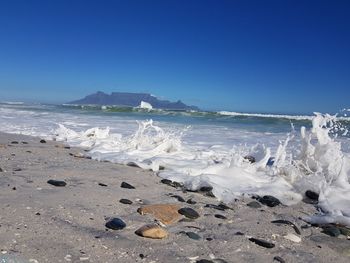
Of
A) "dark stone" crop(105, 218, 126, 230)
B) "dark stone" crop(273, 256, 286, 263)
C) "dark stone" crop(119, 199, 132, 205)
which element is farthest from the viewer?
"dark stone" crop(119, 199, 132, 205)

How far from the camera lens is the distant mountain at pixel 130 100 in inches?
2194

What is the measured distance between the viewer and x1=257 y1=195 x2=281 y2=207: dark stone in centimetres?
412

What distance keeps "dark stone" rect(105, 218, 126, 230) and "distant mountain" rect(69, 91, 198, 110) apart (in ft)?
160

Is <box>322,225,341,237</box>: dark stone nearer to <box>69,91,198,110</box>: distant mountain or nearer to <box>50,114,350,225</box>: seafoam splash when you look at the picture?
<box>50,114,350,225</box>: seafoam splash

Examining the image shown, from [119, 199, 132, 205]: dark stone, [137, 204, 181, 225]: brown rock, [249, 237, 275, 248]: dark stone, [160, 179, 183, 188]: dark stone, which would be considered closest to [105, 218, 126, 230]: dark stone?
[137, 204, 181, 225]: brown rock

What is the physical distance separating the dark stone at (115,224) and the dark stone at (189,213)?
0.61 meters

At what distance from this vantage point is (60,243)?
242cm

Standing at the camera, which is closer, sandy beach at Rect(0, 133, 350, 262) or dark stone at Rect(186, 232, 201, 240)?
sandy beach at Rect(0, 133, 350, 262)

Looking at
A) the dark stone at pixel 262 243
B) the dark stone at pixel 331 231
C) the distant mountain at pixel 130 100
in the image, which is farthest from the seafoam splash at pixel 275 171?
the distant mountain at pixel 130 100

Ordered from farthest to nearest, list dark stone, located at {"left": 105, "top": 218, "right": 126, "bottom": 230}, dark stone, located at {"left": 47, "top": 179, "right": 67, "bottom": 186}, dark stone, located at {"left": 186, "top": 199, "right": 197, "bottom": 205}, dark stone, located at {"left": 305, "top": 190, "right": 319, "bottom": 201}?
1. dark stone, located at {"left": 305, "top": 190, "right": 319, "bottom": 201}
2. dark stone, located at {"left": 47, "top": 179, "right": 67, "bottom": 186}
3. dark stone, located at {"left": 186, "top": 199, "right": 197, "bottom": 205}
4. dark stone, located at {"left": 105, "top": 218, "right": 126, "bottom": 230}

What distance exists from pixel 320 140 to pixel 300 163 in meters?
0.58

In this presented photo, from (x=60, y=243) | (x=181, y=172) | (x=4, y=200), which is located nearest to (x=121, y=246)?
(x=60, y=243)

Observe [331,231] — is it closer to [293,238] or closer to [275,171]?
[293,238]

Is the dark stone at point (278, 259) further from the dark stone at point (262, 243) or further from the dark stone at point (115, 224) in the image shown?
the dark stone at point (115, 224)
